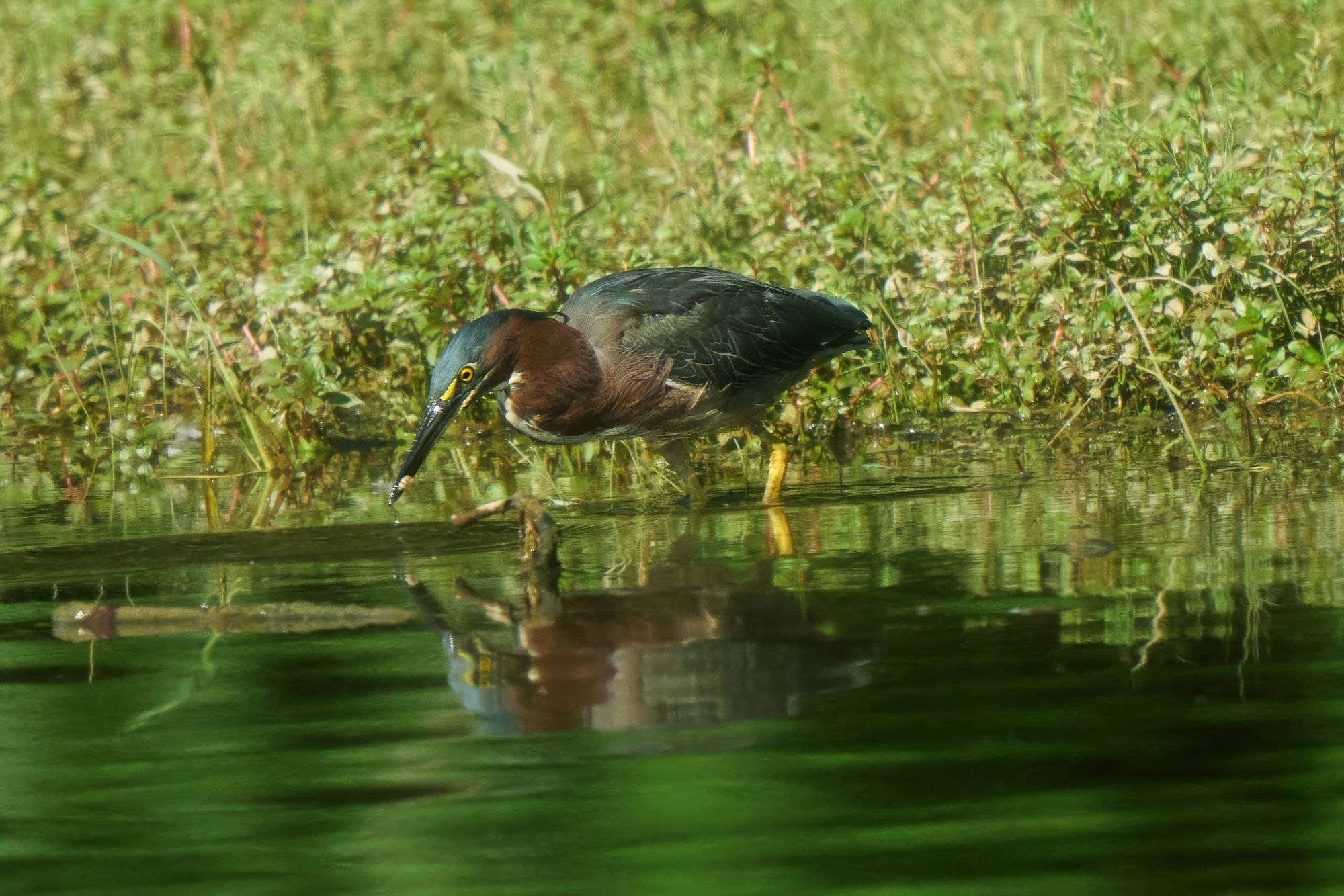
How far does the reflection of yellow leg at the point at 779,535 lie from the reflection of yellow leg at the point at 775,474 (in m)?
0.21

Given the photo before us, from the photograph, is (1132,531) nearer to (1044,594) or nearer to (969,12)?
(1044,594)

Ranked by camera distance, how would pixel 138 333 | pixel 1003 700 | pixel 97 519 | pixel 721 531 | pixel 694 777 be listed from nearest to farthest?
pixel 694 777 < pixel 1003 700 < pixel 721 531 < pixel 97 519 < pixel 138 333

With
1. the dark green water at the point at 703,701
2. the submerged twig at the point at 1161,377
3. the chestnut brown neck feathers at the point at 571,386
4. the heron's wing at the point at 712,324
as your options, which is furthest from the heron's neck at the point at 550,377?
the submerged twig at the point at 1161,377

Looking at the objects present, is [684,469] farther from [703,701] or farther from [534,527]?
[703,701]

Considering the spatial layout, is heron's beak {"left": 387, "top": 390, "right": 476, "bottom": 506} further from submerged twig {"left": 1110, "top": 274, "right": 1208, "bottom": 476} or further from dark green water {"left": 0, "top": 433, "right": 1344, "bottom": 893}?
submerged twig {"left": 1110, "top": 274, "right": 1208, "bottom": 476}

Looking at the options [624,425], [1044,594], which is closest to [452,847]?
[1044,594]

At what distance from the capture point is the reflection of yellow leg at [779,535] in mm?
4961

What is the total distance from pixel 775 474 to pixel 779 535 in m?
0.82

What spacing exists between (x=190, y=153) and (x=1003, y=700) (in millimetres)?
8907

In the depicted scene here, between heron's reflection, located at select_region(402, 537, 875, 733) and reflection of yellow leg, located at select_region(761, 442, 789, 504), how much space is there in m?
1.20

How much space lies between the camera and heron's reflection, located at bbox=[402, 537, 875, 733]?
3.56 m

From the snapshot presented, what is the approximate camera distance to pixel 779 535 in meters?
5.21

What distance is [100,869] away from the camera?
9.48 ft

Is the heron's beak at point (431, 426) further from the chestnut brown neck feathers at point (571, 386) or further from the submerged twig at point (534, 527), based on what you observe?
the submerged twig at point (534, 527)
